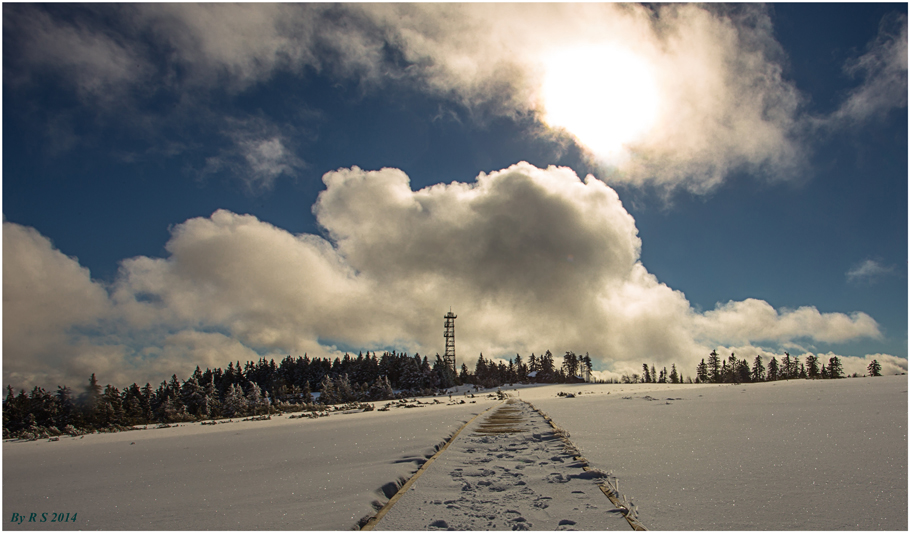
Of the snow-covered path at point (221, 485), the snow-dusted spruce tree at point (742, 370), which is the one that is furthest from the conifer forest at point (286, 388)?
the snow-covered path at point (221, 485)

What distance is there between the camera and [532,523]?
4.77 meters

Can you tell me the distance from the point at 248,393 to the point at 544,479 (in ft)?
254

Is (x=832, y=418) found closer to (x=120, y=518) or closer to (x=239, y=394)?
(x=120, y=518)

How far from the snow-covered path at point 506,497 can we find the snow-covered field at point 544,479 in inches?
1.5

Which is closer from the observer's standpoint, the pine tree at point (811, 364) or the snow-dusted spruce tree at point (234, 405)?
the snow-dusted spruce tree at point (234, 405)

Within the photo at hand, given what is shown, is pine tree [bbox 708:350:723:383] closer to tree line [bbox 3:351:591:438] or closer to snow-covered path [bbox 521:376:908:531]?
tree line [bbox 3:351:591:438]

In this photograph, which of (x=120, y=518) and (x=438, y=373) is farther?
(x=438, y=373)

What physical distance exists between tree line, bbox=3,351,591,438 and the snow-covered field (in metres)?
28.1

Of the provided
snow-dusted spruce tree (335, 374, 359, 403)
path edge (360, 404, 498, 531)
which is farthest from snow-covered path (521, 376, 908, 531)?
snow-dusted spruce tree (335, 374, 359, 403)

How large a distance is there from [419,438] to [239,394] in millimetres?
45121

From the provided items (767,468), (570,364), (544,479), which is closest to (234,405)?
(544,479)

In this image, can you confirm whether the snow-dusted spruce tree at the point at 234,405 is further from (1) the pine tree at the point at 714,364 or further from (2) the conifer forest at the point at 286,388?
(1) the pine tree at the point at 714,364

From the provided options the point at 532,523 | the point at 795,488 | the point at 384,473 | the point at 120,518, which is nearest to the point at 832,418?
the point at 795,488

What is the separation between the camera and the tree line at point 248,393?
144 ft
